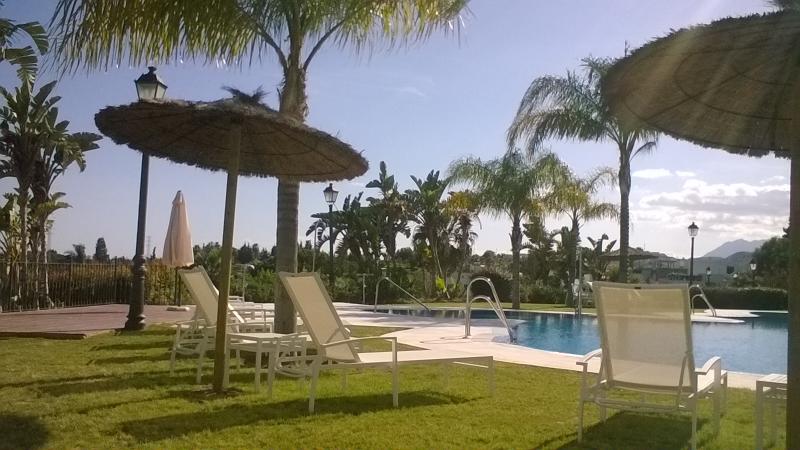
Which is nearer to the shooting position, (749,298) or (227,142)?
(227,142)

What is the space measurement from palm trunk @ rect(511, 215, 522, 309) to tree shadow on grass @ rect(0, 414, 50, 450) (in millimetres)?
19176

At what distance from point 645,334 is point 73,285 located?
1636 centimetres

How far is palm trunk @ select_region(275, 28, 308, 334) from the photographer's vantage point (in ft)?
28.9

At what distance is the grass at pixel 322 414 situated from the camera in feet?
14.9

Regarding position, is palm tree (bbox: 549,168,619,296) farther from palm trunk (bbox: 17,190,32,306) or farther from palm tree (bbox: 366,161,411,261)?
palm trunk (bbox: 17,190,32,306)

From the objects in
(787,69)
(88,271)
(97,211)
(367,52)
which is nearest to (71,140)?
(97,211)

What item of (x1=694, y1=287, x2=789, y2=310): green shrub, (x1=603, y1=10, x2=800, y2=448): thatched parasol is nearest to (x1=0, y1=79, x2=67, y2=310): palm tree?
(x1=603, y1=10, x2=800, y2=448): thatched parasol

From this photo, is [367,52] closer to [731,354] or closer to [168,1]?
[168,1]

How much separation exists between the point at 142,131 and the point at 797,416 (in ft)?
19.0

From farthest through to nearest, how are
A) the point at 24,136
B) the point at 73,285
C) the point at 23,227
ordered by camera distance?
the point at 73,285 < the point at 23,227 < the point at 24,136

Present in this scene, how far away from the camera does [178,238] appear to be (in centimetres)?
1307

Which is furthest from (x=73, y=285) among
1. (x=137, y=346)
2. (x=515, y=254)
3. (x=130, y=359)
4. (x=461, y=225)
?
(x=461, y=225)

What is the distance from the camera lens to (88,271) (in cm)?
1812

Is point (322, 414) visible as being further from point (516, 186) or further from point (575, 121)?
point (516, 186)
